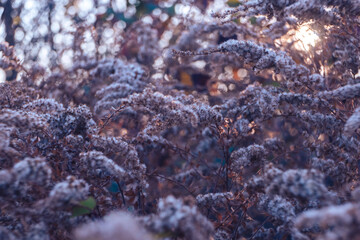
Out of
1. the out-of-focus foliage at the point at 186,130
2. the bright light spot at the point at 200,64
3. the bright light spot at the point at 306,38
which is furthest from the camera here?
the bright light spot at the point at 200,64

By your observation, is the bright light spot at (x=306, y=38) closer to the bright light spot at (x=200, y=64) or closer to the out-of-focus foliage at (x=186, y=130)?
the out-of-focus foliage at (x=186, y=130)

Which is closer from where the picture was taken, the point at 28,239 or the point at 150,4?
the point at 28,239

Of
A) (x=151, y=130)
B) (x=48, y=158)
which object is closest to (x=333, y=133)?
(x=151, y=130)

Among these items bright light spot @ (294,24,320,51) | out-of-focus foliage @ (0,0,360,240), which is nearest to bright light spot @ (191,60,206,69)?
out-of-focus foliage @ (0,0,360,240)

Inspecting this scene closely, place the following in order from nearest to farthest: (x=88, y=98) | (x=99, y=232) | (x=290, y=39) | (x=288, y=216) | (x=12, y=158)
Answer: (x=99, y=232)
(x=12, y=158)
(x=288, y=216)
(x=290, y=39)
(x=88, y=98)

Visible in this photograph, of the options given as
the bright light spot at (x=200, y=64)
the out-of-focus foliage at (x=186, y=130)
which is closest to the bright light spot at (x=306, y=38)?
the out-of-focus foliage at (x=186, y=130)


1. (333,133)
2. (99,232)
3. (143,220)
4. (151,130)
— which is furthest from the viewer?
(333,133)

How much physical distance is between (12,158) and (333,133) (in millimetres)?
2270

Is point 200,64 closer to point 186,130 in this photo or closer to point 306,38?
point 186,130

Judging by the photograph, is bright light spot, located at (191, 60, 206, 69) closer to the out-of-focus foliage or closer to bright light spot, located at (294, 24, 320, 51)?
the out-of-focus foliage

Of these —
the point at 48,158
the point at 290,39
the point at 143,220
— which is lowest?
the point at 143,220

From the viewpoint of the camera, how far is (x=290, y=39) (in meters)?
4.49

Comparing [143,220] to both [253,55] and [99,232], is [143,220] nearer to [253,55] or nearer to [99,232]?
[99,232]

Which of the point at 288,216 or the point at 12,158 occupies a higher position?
the point at 12,158
